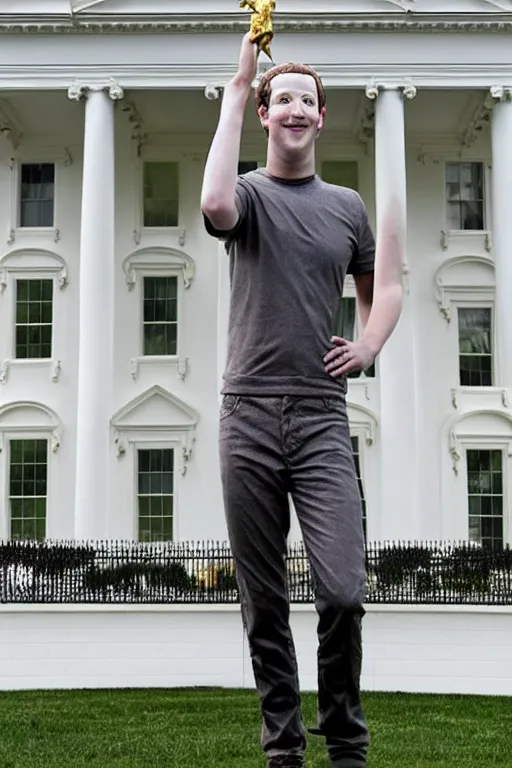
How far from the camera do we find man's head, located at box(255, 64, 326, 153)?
4395 millimetres

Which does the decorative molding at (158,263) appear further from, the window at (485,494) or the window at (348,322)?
the window at (485,494)

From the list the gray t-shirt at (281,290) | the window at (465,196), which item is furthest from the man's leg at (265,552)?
the window at (465,196)

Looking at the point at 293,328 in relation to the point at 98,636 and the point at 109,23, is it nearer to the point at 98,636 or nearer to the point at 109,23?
the point at 98,636

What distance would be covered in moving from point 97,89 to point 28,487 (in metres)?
10.5

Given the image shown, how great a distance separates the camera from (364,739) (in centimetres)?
412

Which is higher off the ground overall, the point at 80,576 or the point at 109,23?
the point at 109,23

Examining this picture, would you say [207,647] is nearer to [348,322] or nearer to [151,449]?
[151,449]

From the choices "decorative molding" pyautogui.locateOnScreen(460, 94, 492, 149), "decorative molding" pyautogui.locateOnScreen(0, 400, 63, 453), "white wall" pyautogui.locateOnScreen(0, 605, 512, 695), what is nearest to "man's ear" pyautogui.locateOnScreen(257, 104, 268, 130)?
"white wall" pyautogui.locateOnScreen(0, 605, 512, 695)

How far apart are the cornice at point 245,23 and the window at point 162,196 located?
4451 mm

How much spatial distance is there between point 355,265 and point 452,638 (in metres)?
13.4

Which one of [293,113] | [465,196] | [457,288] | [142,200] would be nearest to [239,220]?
[293,113]

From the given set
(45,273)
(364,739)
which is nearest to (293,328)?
(364,739)

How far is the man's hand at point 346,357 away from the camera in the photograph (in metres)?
4.27

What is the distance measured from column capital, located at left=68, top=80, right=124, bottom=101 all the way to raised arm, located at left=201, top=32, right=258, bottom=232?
24380 mm
